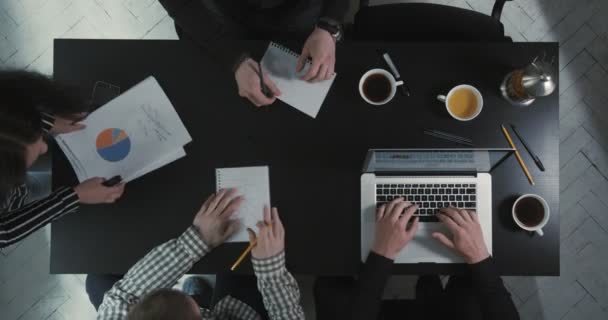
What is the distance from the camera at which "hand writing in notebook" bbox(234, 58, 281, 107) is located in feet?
4.05

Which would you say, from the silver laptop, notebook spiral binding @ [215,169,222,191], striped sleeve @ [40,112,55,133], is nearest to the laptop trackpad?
the silver laptop

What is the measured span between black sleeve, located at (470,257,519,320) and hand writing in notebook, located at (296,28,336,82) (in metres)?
0.70

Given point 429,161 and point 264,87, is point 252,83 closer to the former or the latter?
point 264,87

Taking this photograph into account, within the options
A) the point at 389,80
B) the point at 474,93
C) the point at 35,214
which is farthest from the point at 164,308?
the point at 474,93

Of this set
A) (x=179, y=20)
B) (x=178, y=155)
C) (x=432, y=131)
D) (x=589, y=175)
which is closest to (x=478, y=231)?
(x=432, y=131)

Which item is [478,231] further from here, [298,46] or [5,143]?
[5,143]

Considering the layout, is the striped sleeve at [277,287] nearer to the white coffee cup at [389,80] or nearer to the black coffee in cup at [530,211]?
the white coffee cup at [389,80]

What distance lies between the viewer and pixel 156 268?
4.03 ft

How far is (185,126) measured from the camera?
129 cm

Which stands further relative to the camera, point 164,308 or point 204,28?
point 204,28

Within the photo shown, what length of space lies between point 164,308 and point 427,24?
A: 49.3 inches

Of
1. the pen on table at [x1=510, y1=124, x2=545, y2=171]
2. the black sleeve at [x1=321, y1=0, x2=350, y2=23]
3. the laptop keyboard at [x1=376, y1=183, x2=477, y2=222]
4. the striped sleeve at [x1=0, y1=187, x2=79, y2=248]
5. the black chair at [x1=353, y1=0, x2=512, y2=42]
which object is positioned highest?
the black sleeve at [x1=321, y1=0, x2=350, y2=23]

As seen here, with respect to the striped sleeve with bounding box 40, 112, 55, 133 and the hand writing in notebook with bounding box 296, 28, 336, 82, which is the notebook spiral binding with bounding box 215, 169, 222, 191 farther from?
the striped sleeve with bounding box 40, 112, 55, 133

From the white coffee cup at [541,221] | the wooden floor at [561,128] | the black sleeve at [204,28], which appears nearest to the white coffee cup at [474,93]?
the white coffee cup at [541,221]
